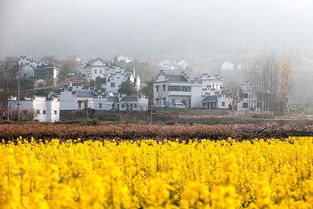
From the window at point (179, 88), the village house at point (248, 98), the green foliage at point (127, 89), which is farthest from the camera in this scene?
the green foliage at point (127, 89)

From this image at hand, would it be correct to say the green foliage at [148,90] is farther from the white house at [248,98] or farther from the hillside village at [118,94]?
the white house at [248,98]

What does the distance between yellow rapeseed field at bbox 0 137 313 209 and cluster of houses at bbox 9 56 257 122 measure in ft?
108

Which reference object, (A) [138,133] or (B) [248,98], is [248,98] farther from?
(A) [138,133]

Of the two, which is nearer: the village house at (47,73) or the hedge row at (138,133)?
the hedge row at (138,133)

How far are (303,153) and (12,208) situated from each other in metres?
7.67

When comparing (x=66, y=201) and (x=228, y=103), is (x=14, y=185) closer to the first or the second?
(x=66, y=201)

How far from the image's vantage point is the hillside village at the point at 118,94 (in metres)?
43.9

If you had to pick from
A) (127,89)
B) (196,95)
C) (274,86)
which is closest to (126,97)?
(127,89)

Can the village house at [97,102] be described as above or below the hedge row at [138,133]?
above

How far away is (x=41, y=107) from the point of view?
43.5 metres

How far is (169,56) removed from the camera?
17638 centimetres

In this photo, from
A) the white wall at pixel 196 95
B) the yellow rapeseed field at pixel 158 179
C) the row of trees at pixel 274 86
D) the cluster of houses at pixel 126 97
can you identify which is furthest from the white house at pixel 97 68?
the yellow rapeseed field at pixel 158 179

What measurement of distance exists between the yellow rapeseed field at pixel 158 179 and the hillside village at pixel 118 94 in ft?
94.2

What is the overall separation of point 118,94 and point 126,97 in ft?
13.8
